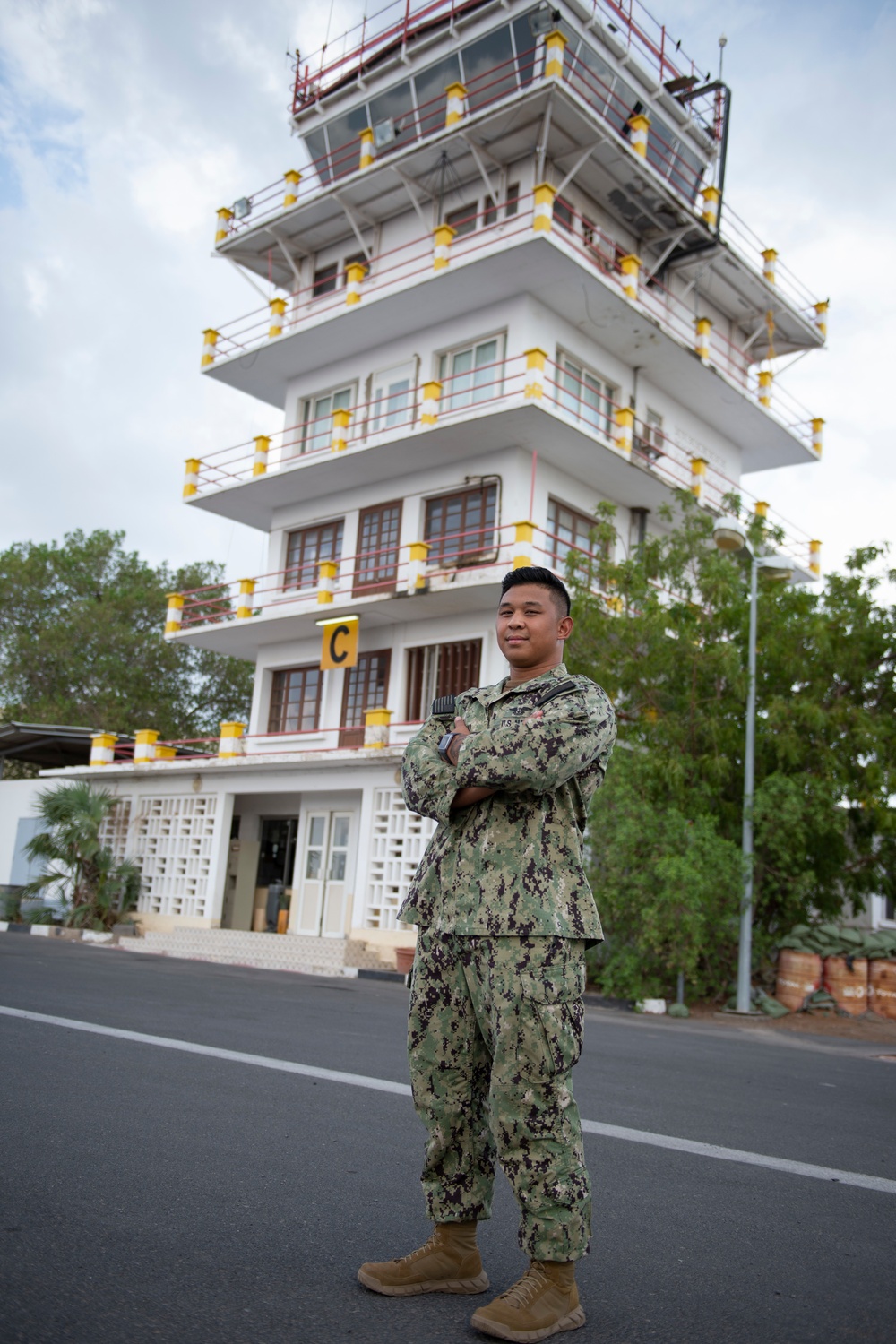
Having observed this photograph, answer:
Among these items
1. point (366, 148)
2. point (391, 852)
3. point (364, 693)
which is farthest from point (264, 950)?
point (366, 148)

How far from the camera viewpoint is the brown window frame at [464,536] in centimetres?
1948

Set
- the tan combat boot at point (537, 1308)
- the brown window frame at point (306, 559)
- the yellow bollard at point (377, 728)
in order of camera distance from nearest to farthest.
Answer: the tan combat boot at point (537, 1308) → the yellow bollard at point (377, 728) → the brown window frame at point (306, 559)

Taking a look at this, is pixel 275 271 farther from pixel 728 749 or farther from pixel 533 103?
pixel 728 749

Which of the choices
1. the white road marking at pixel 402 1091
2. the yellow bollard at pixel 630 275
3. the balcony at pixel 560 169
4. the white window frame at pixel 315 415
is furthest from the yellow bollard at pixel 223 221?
the white road marking at pixel 402 1091

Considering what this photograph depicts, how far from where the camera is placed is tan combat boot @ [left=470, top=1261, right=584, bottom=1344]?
7.99 ft

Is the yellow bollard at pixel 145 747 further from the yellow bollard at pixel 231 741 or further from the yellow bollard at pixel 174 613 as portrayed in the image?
the yellow bollard at pixel 174 613

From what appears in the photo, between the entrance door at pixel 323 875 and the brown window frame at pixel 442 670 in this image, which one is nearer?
the brown window frame at pixel 442 670

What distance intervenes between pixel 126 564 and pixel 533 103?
25.8 m

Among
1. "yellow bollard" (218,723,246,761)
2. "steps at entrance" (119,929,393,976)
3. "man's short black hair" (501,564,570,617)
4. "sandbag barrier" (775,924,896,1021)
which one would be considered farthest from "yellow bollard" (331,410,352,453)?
"man's short black hair" (501,564,570,617)

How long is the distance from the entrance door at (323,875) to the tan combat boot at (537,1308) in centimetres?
1841

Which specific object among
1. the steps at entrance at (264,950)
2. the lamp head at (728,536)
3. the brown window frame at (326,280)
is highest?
the brown window frame at (326,280)

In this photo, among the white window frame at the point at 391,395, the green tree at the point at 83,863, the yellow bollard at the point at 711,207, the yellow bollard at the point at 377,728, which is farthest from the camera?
the yellow bollard at the point at 711,207

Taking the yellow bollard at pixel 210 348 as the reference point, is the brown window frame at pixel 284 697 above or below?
below

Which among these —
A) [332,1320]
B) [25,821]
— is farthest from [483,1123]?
[25,821]
